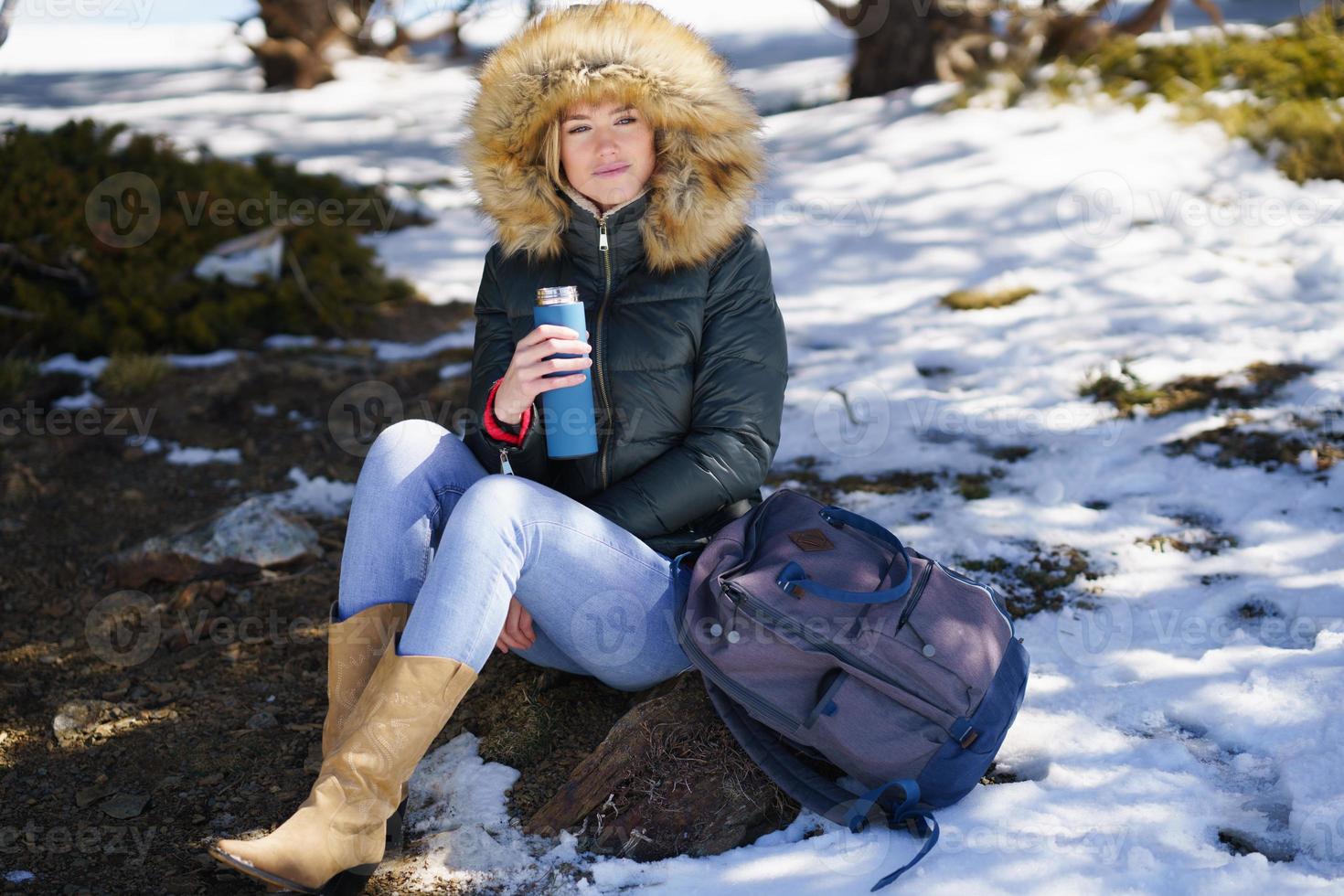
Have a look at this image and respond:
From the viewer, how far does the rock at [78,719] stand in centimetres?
306

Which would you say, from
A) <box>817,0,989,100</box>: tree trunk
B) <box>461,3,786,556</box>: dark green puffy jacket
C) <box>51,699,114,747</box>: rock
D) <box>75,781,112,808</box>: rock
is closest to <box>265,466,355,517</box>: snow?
<box>51,699,114,747</box>: rock

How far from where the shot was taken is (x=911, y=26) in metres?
9.46

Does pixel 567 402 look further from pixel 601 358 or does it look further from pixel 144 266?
pixel 144 266

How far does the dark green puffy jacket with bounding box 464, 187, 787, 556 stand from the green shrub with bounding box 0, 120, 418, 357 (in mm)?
4000

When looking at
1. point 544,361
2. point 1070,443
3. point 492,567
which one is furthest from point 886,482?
point 492,567

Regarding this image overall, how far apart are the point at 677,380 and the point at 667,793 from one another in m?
0.97

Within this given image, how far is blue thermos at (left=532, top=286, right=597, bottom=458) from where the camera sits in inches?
95.4

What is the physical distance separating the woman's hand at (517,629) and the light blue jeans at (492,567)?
1.4 inches

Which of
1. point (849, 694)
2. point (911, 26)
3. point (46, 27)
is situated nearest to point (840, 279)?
point (911, 26)

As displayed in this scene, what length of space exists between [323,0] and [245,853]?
531 inches

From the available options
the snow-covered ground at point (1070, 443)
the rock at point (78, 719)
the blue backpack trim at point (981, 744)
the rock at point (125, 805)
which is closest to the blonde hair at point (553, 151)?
the snow-covered ground at point (1070, 443)

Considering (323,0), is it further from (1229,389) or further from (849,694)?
(849,694)

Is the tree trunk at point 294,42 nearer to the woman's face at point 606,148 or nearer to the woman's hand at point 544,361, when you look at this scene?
the woman's face at point 606,148

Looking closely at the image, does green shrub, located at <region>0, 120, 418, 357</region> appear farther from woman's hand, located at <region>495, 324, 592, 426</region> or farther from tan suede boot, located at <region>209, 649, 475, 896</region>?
tan suede boot, located at <region>209, 649, 475, 896</region>
